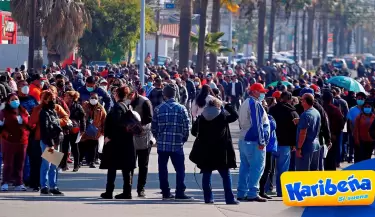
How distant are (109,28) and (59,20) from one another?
42.5ft

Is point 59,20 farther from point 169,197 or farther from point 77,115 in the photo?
point 169,197

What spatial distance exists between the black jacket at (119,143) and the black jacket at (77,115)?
3683 millimetres

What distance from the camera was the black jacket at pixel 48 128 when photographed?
1503 centimetres

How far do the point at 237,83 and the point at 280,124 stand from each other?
20.8m

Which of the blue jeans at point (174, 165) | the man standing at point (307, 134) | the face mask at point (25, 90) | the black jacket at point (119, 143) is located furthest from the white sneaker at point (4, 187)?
the man standing at point (307, 134)

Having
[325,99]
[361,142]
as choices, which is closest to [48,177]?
[325,99]

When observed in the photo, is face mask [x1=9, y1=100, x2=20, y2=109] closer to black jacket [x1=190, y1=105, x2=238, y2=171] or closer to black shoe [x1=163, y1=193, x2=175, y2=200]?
black shoe [x1=163, y1=193, x2=175, y2=200]

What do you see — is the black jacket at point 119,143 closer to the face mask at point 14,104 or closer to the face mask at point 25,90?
the face mask at point 14,104

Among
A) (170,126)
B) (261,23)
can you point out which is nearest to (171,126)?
(170,126)

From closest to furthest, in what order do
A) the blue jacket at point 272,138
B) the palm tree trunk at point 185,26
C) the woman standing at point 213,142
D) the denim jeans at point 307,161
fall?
the woman standing at point 213,142 → the blue jacket at point 272,138 → the denim jeans at point 307,161 → the palm tree trunk at point 185,26

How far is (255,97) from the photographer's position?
1522 centimetres

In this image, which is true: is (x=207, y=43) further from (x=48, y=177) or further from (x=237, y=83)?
(x=48, y=177)

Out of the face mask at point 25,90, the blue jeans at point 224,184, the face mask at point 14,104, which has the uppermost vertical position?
the face mask at point 25,90

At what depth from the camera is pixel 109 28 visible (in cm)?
5150
